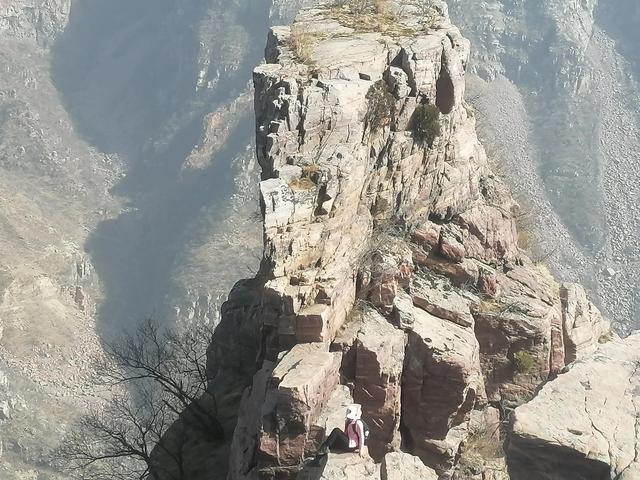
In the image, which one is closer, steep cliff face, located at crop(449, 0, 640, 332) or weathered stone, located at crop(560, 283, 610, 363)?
weathered stone, located at crop(560, 283, 610, 363)

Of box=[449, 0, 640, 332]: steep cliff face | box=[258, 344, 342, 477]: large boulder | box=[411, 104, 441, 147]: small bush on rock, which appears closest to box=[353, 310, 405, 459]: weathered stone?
box=[258, 344, 342, 477]: large boulder

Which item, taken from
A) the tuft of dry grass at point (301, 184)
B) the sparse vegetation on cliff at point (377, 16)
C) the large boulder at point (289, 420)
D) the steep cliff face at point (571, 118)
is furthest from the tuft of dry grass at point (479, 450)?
the steep cliff face at point (571, 118)

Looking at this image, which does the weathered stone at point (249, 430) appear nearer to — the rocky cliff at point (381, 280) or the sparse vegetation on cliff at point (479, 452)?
the rocky cliff at point (381, 280)

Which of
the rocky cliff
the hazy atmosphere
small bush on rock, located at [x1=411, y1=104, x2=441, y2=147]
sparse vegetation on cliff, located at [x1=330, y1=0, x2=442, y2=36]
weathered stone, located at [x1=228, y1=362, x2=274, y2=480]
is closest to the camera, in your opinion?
the hazy atmosphere

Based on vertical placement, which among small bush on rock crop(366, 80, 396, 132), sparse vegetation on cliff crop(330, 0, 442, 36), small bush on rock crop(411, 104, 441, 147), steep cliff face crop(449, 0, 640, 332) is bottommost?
steep cliff face crop(449, 0, 640, 332)

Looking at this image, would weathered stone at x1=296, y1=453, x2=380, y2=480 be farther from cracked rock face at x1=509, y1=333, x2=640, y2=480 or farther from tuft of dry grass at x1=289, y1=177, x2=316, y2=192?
tuft of dry grass at x1=289, y1=177, x2=316, y2=192

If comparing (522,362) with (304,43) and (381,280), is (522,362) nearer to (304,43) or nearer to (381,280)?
(381,280)

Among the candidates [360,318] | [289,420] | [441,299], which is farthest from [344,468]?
[441,299]
